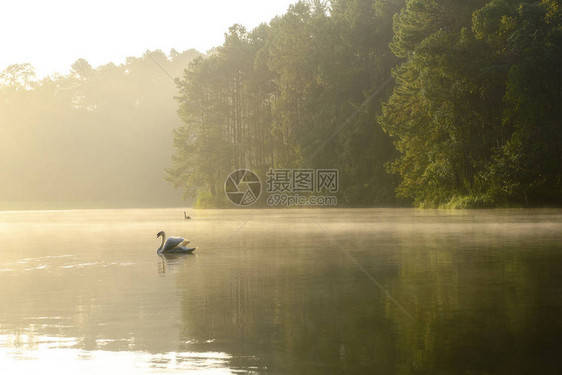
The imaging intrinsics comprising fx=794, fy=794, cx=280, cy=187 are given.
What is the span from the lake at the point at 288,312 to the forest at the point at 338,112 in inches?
1213

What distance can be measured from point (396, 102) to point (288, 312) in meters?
48.3

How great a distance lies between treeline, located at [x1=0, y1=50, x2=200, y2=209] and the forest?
0.21 meters

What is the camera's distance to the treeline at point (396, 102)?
46.2m

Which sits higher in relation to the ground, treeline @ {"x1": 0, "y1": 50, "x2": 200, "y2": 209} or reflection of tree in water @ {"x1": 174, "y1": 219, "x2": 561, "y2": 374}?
treeline @ {"x1": 0, "y1": 50, "x2": 200, "y2": 209}

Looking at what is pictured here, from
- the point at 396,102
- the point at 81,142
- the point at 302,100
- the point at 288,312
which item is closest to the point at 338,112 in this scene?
the point at 302,100

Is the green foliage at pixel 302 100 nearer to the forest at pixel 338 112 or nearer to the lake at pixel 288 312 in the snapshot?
the forest at pixel 338 112

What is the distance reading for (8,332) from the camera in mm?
8148

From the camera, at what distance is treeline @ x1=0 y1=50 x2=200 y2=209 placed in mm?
115125

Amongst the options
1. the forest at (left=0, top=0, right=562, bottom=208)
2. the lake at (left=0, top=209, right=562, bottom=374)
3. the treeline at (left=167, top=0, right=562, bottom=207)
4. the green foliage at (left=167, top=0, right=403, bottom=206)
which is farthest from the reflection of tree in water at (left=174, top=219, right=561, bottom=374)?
the green foliage at (left=167, top=0, right=403, bottom=206)

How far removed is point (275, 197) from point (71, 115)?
5540 centimetres

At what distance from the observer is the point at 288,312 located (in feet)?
30.5

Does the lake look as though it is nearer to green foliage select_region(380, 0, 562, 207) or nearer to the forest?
green foliage select_region(380, 0, 562, 207)

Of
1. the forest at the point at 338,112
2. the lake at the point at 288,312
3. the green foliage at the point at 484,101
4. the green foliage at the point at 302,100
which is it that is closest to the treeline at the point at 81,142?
the forest at the point at 338,112

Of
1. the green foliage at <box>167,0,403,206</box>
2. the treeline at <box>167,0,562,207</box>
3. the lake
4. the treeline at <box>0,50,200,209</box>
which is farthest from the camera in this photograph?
the treeline at <box>0,50,200,209</box>
